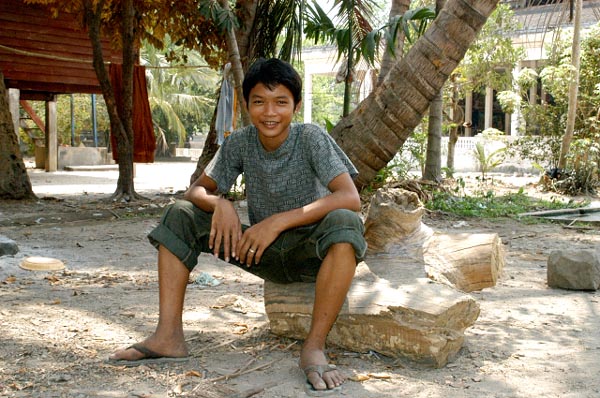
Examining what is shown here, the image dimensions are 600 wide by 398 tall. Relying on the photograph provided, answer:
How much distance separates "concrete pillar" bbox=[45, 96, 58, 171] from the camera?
56.4 feet

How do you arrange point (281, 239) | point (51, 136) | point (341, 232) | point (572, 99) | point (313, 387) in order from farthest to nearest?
point (51, 136), point (572, 99), point (281, 239), point (341, 232), point (313, 387)

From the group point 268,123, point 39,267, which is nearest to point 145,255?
point 39,267

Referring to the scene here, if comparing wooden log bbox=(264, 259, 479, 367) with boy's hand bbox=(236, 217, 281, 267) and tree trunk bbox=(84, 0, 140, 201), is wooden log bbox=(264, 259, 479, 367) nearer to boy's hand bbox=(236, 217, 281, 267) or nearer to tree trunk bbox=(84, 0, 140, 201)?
boy's hand bbox=(236, 217, 281, 267)

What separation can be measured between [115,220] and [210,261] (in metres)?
2.58

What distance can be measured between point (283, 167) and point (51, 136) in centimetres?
1629

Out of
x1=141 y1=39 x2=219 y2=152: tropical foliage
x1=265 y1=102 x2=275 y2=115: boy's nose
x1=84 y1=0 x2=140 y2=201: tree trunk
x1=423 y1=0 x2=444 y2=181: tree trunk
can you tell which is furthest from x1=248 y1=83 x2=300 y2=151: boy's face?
x1=141 y1=39 x2=219 y2=152: tropical foliage

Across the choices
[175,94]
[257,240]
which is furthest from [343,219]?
[175,94]

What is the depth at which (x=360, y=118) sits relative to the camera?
5.84 metres

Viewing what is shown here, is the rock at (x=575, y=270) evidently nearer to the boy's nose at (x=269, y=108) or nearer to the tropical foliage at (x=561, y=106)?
the boy's nose at (x=269, y=108)

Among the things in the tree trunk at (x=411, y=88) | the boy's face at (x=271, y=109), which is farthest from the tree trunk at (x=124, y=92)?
the boy's face at (x=271, y=109)

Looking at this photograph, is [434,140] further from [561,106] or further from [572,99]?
[561,106]

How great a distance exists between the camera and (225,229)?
8.52ft

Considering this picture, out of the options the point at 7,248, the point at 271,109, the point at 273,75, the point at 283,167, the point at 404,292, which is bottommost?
the point at 7,248

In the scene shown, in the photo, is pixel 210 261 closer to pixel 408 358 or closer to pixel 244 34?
pixel 408 358
